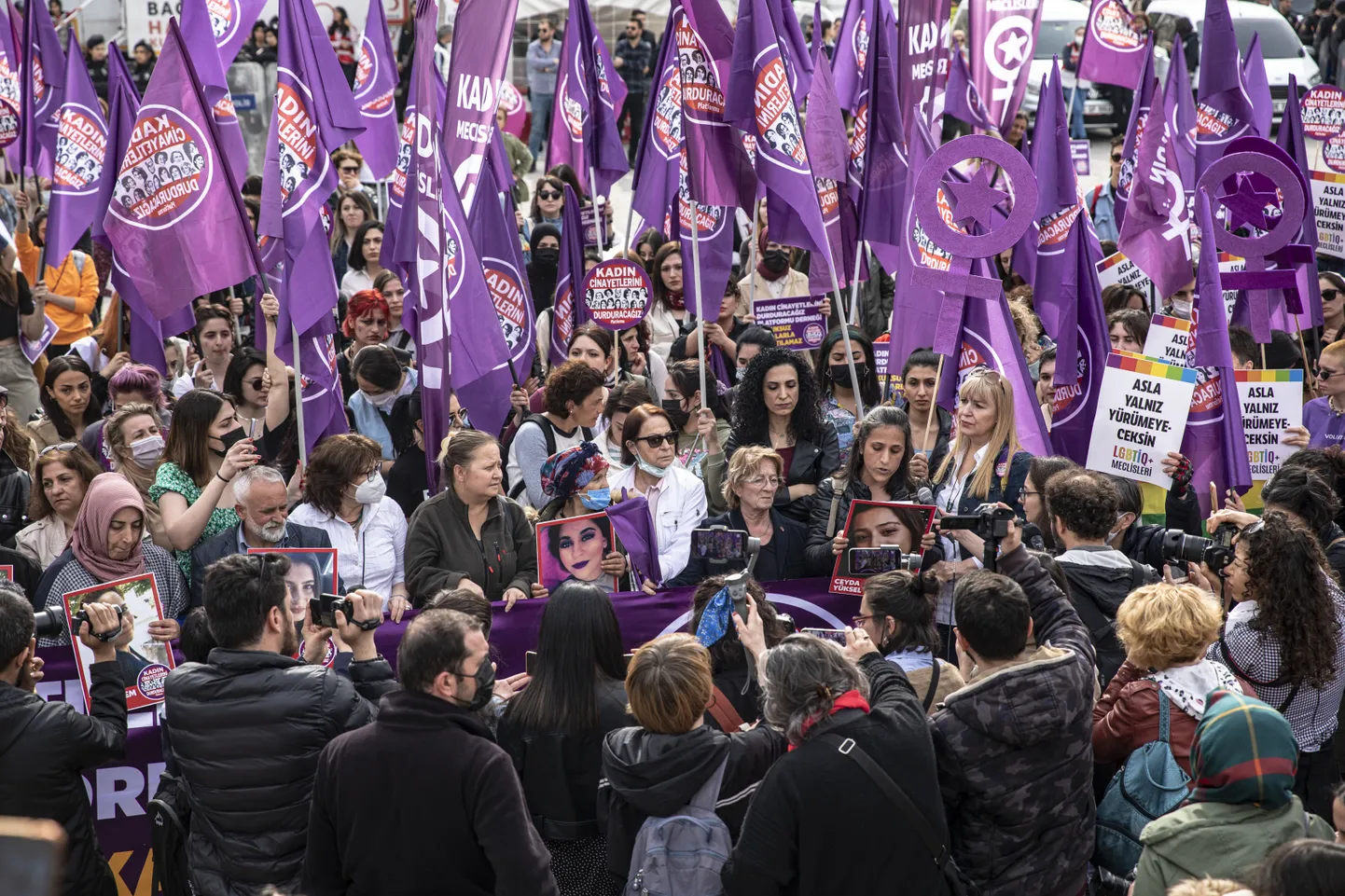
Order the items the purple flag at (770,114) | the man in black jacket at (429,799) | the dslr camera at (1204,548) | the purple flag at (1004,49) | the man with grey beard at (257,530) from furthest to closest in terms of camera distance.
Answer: the purple flag at (1004,49) → the purple flag at (770,114) → the man with grey beard at (257,530) → the dslr camera at (1204,548) → the man in black jacket at (429,799)

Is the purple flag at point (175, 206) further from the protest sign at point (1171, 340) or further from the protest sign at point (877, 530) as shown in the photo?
the protest sign at point (1171, 340)

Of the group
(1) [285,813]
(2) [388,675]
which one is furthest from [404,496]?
(1) [285,813]

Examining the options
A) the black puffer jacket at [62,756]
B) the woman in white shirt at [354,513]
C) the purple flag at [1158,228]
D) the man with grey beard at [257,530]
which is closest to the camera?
the black puffer jacket at [62,756]

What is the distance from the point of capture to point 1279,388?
300 inches

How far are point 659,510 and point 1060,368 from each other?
263cm

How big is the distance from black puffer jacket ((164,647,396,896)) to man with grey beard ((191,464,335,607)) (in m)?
1.63

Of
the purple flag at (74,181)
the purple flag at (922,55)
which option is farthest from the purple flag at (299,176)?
the purple flag at (922,55)

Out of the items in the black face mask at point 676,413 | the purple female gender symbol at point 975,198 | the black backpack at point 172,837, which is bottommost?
the black backpack at point 172,837

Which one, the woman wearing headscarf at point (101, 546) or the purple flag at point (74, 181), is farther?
the purple flag at point (74, 181)

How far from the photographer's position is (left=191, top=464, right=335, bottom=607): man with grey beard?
20.2ft

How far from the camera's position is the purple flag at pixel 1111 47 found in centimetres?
1256

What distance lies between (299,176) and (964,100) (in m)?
4.70

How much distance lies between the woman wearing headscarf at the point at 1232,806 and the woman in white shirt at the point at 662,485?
10.3ft

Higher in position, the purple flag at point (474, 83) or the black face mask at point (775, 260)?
the purple flag at point (474, 83)
